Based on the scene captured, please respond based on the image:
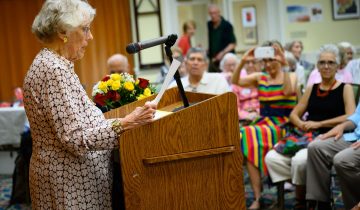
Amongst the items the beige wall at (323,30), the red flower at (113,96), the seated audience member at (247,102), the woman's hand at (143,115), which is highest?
the beige wall at (323,30)

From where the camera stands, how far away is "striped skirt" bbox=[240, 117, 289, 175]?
4289 millimetres

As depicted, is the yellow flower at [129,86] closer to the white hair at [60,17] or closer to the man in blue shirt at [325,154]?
the white hair at [60,17]

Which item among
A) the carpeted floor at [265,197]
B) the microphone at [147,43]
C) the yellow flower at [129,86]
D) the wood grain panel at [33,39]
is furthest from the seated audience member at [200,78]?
the wood grain panel at [33,39]

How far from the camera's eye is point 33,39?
8.66m

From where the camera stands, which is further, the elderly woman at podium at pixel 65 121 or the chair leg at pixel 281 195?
the chair leg at pixel 281 195

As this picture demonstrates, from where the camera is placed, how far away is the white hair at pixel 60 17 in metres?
1.97

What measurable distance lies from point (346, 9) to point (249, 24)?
62.8 inches

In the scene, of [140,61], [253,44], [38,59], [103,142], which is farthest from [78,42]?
[253,44]

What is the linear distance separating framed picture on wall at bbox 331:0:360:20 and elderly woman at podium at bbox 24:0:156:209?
24.6 feet

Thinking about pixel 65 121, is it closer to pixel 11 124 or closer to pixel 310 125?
pixel 310 125

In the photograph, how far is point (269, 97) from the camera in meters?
4.50

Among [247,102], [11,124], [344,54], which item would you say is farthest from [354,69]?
[11,124]

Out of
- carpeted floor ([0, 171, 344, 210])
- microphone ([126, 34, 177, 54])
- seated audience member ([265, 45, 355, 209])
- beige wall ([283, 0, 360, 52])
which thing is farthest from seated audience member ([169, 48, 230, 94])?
beige wall ([283, 0, 360, 52])

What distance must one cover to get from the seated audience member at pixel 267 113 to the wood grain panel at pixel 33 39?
4302 millimetres
